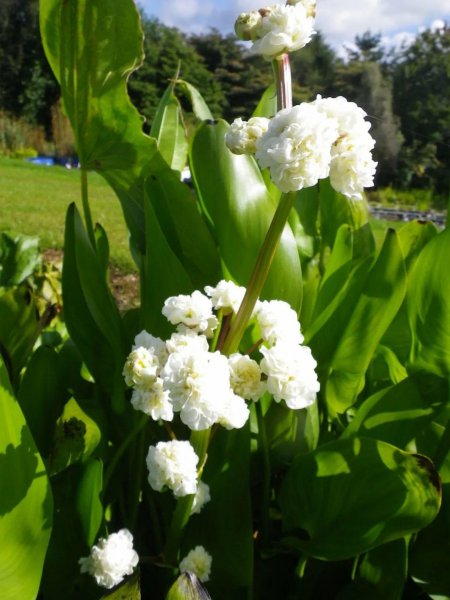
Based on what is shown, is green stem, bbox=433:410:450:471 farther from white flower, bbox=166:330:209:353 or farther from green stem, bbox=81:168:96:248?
green stem, bbox=81:168:96:248

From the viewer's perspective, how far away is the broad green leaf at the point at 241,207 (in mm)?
642

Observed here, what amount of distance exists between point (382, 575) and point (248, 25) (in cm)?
49

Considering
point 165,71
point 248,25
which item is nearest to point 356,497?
point 248,25

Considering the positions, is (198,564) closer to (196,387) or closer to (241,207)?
(196,387)

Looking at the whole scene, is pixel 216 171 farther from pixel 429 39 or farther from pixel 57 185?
pixel 429 39

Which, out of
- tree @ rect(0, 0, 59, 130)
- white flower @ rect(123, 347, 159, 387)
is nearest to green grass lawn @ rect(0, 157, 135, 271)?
white flower @ rect(123, 347, 159, 387)

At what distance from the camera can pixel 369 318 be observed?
61 centimetres

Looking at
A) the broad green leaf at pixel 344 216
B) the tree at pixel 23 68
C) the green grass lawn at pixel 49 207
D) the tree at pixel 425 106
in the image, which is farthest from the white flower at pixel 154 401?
the tree at pixel 23 68

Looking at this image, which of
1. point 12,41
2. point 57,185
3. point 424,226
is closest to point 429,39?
point 12,41

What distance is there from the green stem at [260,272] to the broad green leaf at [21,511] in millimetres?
167

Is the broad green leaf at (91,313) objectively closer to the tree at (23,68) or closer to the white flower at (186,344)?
the white flower at (186,344)

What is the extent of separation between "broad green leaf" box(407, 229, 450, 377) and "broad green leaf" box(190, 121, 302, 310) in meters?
0.12

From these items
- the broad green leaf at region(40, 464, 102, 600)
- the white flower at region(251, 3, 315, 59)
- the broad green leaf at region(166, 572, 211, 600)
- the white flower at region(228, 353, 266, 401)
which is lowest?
the broad green leaf at region(40, 464, 102, 600)

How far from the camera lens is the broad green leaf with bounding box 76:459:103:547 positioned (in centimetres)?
58
